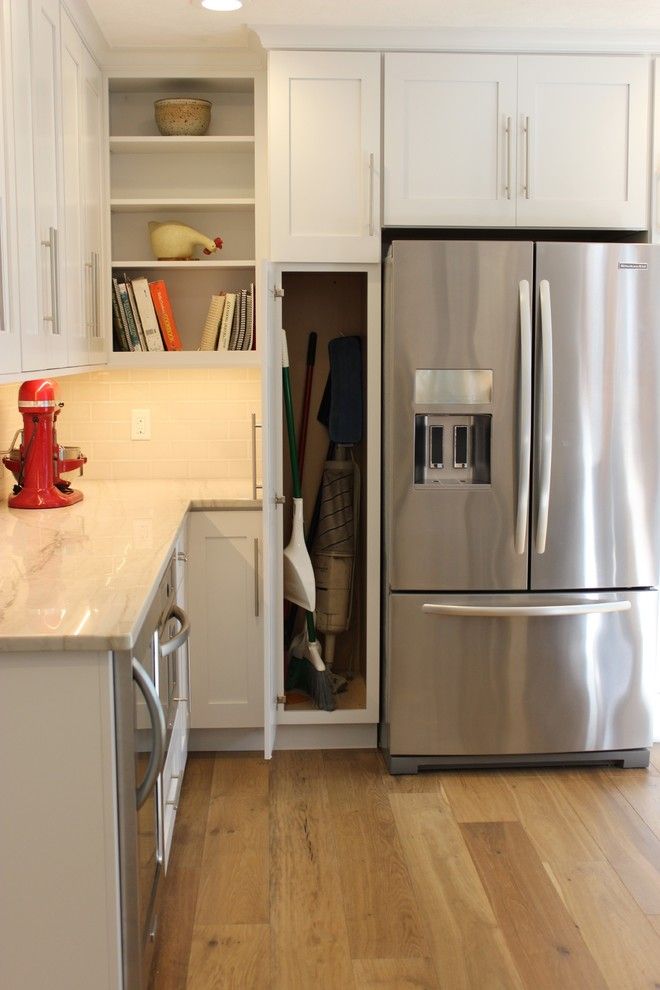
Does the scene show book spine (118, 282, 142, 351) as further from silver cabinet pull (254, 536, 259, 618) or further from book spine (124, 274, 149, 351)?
silver cabinet pull (254, 536, 259, 618)

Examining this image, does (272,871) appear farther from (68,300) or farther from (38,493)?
(68,300)

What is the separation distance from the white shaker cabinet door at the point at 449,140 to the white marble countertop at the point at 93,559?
1.13 metres

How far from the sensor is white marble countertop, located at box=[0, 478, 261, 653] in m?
1.75

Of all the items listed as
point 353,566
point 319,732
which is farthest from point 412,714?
point 353,566

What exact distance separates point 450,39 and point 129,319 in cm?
141

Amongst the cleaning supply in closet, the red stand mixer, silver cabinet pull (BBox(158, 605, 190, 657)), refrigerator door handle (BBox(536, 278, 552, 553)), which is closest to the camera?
silver cabinet pull (BBox(158, 605, 190, 657))

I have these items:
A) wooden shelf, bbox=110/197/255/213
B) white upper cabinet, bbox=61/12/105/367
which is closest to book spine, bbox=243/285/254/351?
wooden shelf, bbox=110/197/255/213

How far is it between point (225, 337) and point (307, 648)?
1155mm

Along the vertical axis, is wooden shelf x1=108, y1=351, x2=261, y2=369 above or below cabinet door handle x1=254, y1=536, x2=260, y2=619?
above

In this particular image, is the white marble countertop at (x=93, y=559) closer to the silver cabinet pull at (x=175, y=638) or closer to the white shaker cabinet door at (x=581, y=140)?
the silver cabinet pull at (x=175, y=638)

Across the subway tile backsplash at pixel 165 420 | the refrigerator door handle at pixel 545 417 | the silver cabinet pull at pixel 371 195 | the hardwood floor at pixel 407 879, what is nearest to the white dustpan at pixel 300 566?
the subway tile backsplash at pixel 165 420

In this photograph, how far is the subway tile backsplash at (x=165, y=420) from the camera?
395 centimetres

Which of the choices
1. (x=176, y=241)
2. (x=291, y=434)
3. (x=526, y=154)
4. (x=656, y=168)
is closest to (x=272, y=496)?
(x=291, y=434)

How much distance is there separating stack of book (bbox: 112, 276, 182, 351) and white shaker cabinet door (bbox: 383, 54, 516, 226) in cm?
86
